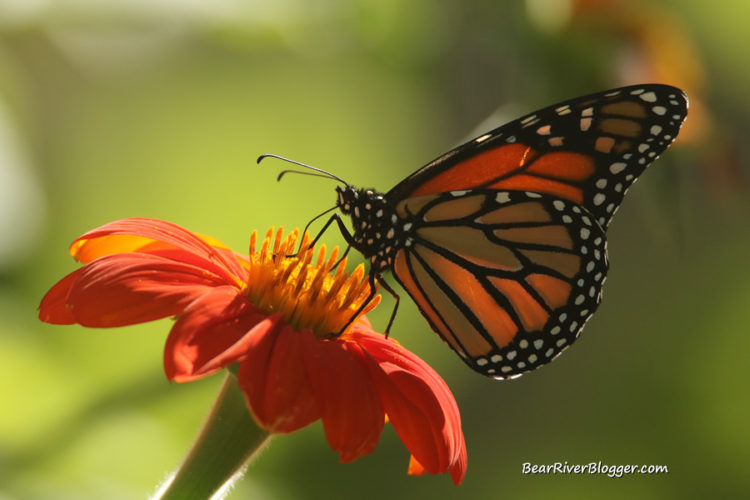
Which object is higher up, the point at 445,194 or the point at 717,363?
the point at 445,194

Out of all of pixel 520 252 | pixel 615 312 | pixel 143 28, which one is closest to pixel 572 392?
pixel 615 312

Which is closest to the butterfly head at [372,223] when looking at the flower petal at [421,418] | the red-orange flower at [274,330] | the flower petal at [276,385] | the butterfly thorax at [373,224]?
the butterfly thorax at [373,224]

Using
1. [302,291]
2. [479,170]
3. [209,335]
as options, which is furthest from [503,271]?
[209,335]

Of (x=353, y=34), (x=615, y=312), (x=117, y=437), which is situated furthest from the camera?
(x=615, y=312)

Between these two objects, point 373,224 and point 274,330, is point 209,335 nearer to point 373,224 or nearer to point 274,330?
point 274,330

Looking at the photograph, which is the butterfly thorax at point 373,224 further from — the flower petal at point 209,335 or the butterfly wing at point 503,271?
the flower petal at point 209,335

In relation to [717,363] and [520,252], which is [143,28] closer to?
[520,252]
